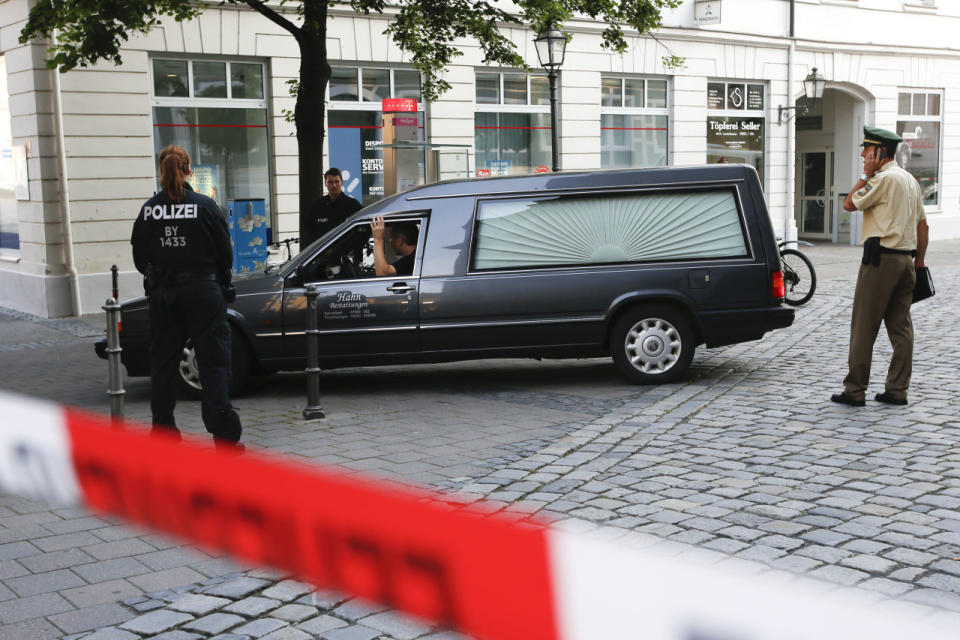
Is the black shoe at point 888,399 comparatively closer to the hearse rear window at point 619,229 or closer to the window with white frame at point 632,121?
the hearse rear window at point 619,229

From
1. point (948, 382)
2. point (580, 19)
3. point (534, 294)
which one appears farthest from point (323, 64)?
point (580, 19)

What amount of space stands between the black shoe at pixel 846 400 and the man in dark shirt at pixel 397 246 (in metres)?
3.47

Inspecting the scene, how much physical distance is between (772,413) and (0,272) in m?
13.5

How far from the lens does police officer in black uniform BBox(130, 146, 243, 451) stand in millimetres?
6148

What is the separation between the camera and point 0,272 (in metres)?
16.8

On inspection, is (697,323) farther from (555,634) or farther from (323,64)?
(555,634)

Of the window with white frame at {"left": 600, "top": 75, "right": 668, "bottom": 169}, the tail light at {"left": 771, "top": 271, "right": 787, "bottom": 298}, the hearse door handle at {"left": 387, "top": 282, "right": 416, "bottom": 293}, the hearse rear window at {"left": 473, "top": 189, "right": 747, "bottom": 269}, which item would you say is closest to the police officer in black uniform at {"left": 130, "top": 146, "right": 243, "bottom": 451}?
the hearse door handle at {"left": 387, "top": 282, "right": 416, "bottom": 293}

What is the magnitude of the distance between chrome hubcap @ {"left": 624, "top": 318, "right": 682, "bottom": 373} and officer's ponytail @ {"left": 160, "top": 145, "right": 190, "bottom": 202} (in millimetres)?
4067

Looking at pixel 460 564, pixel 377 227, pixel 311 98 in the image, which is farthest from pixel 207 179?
pixel 460 564

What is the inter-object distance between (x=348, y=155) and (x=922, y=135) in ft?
58.1

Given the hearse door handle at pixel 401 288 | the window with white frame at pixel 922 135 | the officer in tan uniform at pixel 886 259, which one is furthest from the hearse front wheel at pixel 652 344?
the window with white frame at pixel 922 135

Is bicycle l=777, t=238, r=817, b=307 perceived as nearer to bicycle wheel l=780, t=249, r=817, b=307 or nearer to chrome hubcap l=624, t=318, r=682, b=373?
bicycle wheel l=780, t=249, r=817, b=307

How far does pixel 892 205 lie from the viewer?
7.37 m

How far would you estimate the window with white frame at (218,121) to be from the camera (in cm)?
1616
